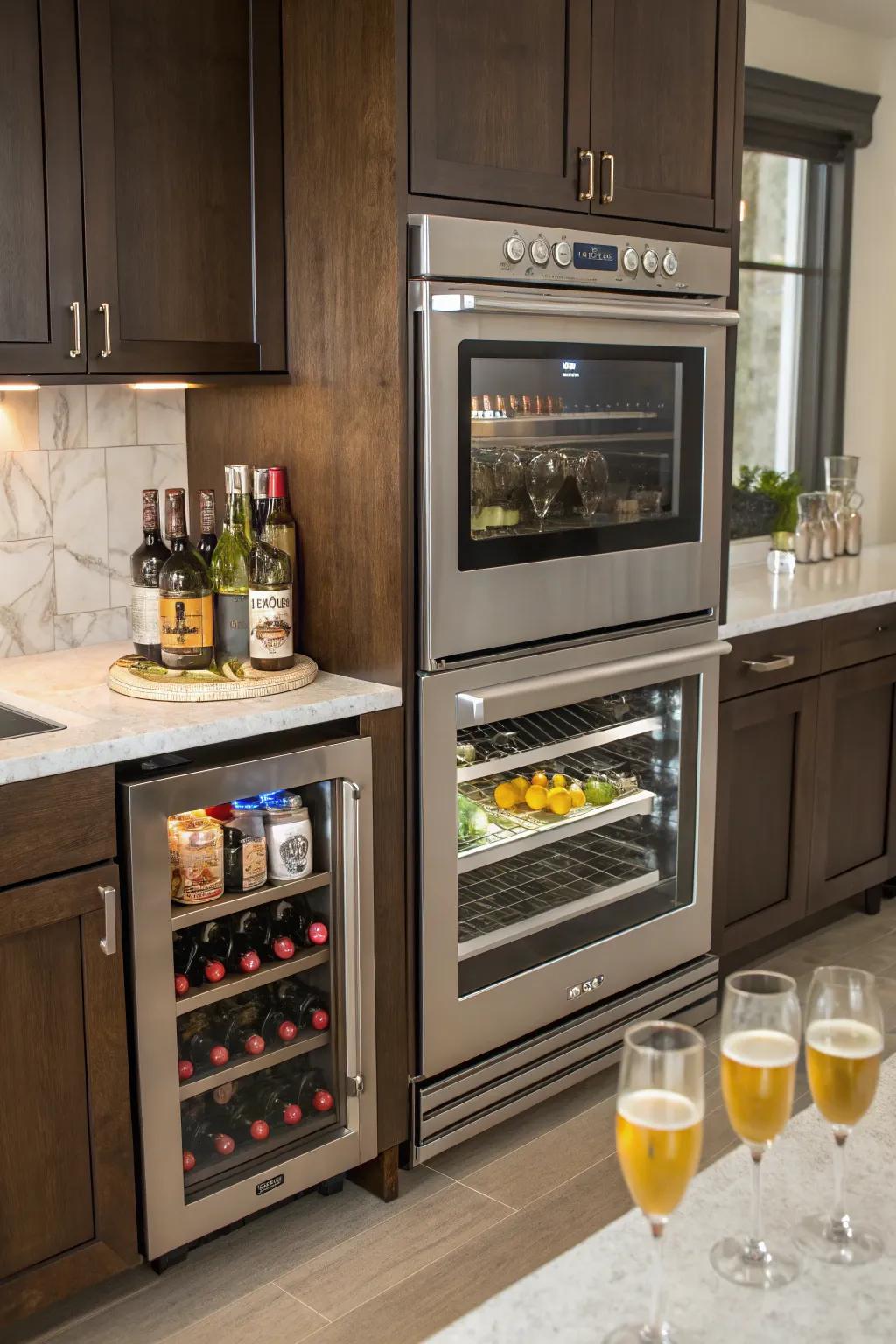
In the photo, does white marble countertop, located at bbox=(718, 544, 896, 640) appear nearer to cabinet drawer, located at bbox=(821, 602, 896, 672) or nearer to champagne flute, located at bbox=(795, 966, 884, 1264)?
cabinet drawer, located at bbox=(821, 602, 896, 672)

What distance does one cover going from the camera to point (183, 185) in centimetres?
235

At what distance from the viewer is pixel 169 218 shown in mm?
2340

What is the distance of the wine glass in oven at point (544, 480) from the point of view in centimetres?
255

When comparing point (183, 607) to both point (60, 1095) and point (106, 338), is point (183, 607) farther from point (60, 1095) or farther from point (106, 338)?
point (60, 1095)

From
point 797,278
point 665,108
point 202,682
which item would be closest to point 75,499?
point 202,682

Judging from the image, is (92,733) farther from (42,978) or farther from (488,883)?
(488,883)

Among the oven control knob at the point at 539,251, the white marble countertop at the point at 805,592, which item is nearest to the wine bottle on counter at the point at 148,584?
the oven control knob at the point at 539,251

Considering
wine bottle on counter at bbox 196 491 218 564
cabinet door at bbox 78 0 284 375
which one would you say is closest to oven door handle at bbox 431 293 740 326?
cabinet door at bbox 78 0 284 375

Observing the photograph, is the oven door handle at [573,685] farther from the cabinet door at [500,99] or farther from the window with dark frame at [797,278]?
the window with dark frame at [797,278]

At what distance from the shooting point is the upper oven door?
2338 millimetres

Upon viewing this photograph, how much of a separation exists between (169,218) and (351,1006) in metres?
1.40

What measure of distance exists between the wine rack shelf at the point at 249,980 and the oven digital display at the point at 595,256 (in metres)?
1.34

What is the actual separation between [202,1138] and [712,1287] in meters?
1.53

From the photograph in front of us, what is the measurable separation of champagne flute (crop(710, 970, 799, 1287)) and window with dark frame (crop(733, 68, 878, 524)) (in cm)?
351
